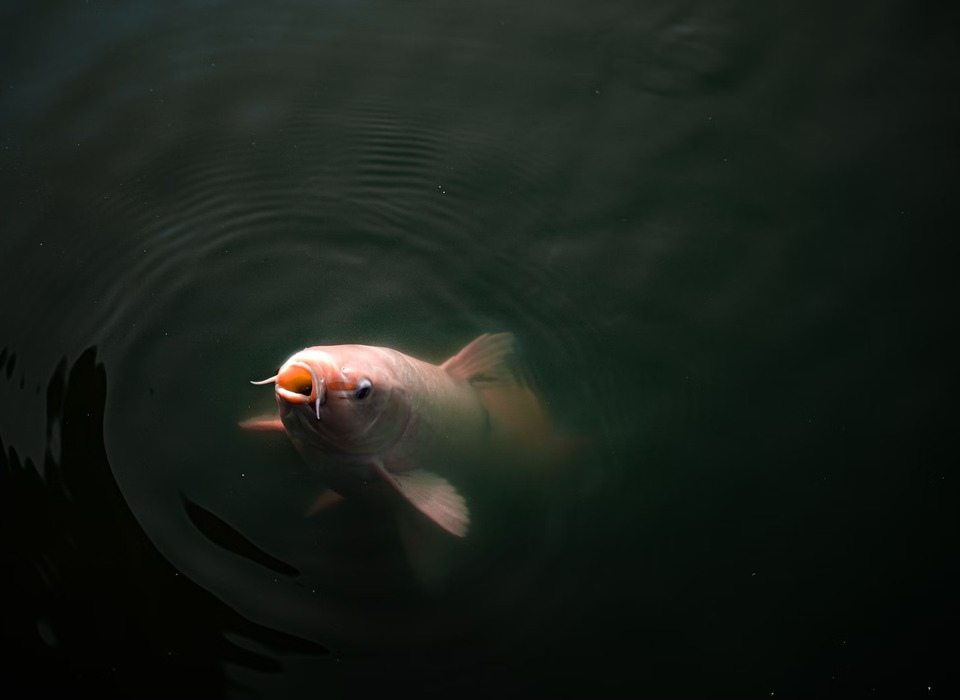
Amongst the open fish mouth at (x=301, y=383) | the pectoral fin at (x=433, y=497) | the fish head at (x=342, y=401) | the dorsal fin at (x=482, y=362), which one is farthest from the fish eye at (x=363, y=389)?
the dorsal fin at (x=482, y=362)

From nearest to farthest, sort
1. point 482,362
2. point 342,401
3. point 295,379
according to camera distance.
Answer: point 295,379 → point 342,401 → point 482,362

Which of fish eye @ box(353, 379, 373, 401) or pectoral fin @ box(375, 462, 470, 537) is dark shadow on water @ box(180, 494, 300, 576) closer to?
pectoral fin @ box(375, 462, 470, 537)

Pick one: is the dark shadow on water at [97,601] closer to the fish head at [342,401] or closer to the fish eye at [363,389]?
the fish head at [342,401]

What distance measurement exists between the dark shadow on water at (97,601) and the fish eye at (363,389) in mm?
791

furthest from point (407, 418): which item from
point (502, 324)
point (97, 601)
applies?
point (97, 601)

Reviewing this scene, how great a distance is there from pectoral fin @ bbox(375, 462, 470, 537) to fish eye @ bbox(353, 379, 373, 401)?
0.30 meters

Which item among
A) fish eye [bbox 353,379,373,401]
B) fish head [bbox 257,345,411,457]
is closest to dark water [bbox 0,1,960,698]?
fish head [bbox 257,345,411,457]

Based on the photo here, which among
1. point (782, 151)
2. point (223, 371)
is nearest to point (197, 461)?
point (223, 371)

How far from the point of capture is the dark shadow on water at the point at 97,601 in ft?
10.1

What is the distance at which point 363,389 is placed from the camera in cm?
291

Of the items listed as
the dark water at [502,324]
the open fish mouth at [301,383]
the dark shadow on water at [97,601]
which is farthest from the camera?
the dark water at [502,324]

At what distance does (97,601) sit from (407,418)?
130cm

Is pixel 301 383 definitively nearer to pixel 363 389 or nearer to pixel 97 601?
pixel 363 389

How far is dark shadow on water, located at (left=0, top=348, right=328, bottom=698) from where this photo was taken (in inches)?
122
